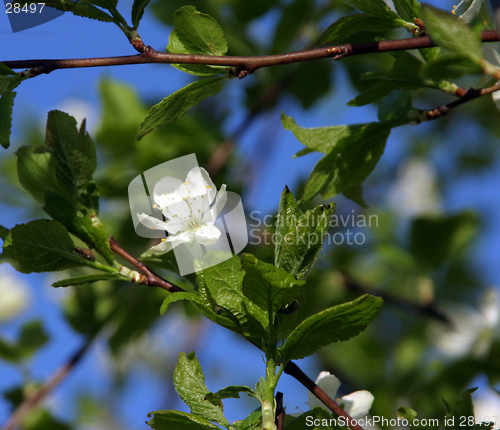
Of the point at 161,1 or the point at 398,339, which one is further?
the point at 398,339

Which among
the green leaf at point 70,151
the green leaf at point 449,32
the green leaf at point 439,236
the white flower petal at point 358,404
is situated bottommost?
the white flower petal at point 358,404

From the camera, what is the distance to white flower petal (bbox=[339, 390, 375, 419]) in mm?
697

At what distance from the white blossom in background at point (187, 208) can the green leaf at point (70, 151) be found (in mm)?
93

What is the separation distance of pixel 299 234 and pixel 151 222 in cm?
25

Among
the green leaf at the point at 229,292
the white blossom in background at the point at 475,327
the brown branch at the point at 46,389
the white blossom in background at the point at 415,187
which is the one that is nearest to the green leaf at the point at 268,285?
the green leaf at the point at 229,292

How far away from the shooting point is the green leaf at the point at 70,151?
648 millimetres

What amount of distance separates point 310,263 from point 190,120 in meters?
0.87

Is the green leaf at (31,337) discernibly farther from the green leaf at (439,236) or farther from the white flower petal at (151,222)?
the green leaf at (439,236)

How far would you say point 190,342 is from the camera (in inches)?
68.2

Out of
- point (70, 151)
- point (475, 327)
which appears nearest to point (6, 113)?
point (70, 151)

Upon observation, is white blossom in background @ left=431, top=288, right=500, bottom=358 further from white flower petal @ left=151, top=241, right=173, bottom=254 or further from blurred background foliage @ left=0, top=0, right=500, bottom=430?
white flower petal @ left=151, top=241, right=173, bottom=254

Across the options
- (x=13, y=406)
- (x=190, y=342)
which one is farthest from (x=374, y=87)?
(x=190, y=342)

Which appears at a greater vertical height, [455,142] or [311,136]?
[455,142]

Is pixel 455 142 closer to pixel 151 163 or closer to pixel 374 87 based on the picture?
pixel 151 163
